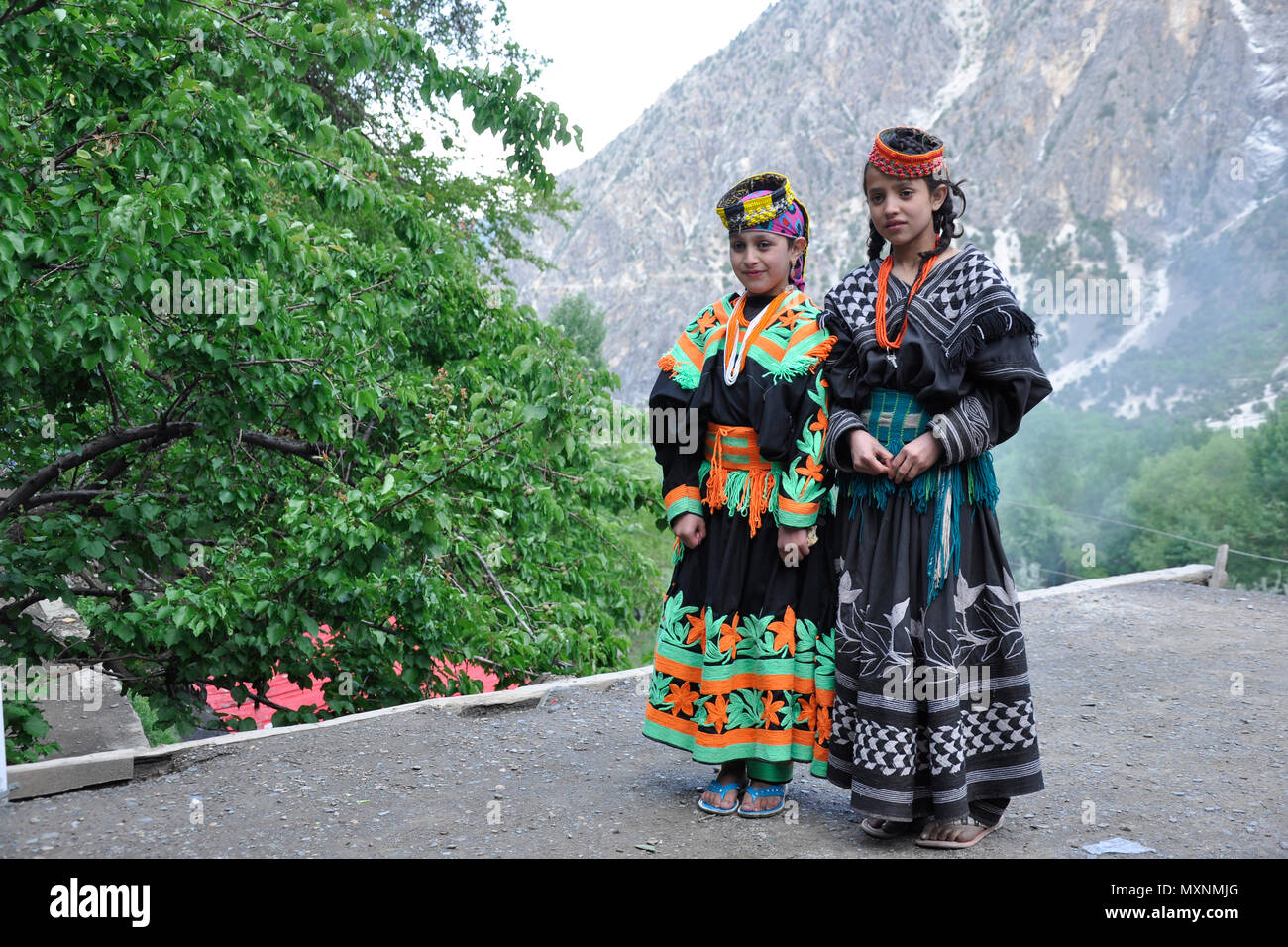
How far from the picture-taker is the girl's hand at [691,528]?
11.8ft

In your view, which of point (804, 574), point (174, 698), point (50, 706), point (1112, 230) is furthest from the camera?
point (1112, 230)

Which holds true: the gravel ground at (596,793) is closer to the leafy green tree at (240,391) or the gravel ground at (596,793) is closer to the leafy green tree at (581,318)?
the leafy green tree at (240,391)

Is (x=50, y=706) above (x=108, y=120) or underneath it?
underneath

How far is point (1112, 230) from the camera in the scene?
3962 inches

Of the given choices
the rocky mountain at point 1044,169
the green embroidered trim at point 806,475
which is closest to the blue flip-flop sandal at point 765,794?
the green embroidered trim at point 806,475

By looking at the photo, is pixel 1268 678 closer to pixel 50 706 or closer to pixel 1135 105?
pixel 50 706

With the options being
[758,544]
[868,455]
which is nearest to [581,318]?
[758,544]

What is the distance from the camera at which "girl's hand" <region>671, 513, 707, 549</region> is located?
11.8 ft

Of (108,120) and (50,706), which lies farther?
(50,706)

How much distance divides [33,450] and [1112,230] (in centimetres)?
10785

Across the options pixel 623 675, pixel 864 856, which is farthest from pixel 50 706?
pixel 864 856

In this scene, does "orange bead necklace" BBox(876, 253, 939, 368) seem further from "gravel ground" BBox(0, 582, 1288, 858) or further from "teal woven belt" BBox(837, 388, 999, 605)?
"gravel ground" BBox(0, 582, 1288, 858)

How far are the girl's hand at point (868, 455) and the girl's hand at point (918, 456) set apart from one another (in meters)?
0.05

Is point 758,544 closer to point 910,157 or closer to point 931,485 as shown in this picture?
point 931,485
